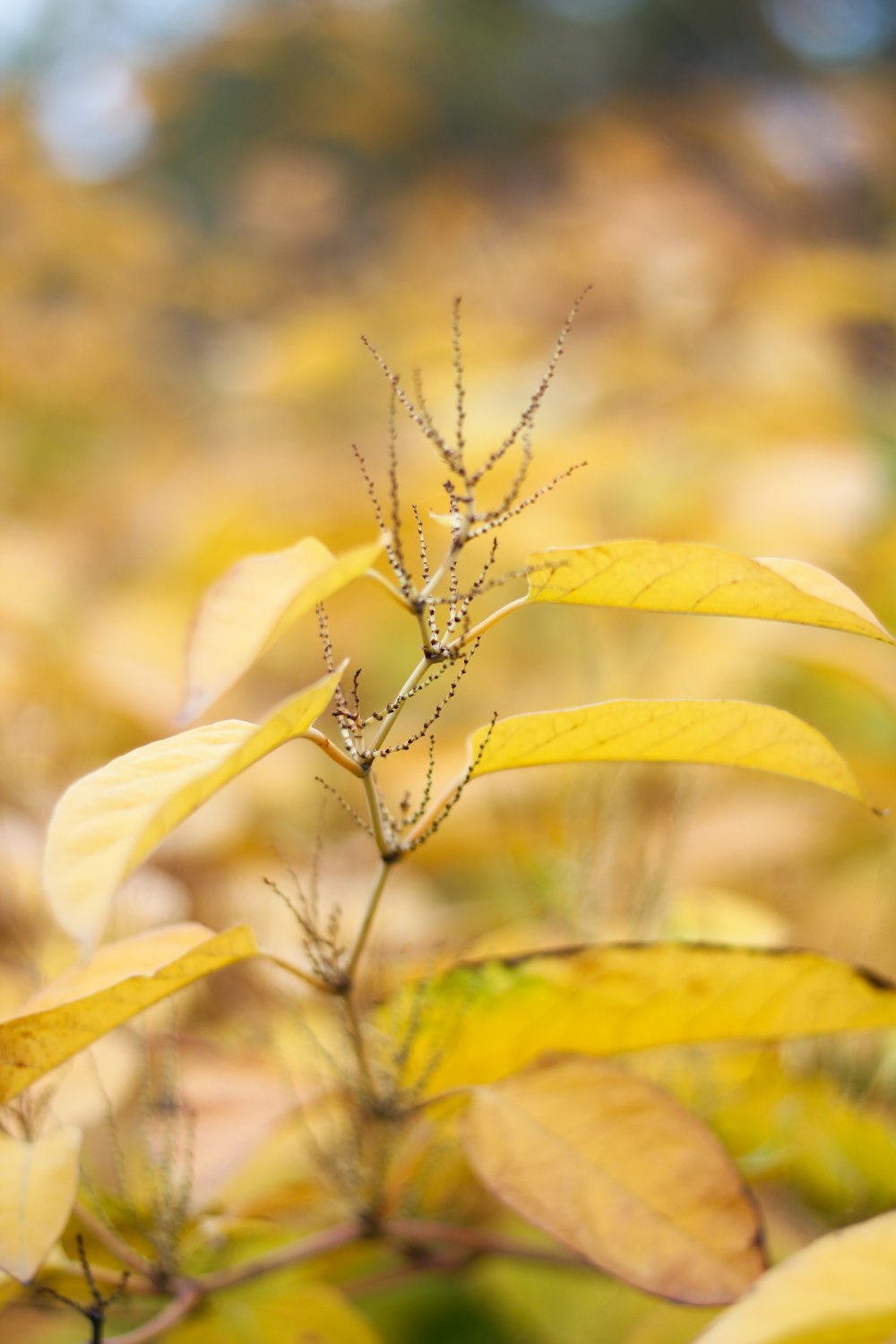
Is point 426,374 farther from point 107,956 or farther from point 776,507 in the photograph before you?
point 107,956

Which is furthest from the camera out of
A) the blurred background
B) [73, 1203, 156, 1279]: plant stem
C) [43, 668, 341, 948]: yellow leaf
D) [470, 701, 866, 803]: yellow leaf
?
the blurred background

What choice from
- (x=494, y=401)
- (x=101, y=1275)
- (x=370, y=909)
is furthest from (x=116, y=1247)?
(x=494, y=401)

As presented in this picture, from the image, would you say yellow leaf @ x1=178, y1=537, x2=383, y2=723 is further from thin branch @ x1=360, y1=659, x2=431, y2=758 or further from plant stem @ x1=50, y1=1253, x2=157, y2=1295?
plant stem @ x1=50, y1=1253, x2=157, y2=1295

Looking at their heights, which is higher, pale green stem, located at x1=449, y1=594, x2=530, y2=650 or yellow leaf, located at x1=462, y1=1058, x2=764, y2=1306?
pale green stem, located at x1=449, y1=594, x2=530, y2=650

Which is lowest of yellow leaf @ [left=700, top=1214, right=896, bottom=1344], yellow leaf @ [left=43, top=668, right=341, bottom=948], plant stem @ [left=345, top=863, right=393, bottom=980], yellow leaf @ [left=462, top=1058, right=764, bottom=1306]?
yellow leaf @ [left=462, top=1058, right=764, bottom=1306]

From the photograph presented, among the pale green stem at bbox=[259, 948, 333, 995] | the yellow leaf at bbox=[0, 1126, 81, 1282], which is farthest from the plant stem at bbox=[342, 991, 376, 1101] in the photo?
the yellow leaf at bbox=[0, 1126, 81, 1282]

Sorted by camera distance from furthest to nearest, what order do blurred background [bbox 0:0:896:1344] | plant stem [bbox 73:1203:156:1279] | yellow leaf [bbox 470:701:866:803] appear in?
blurred background [bbox 0:0:896:1344] → plant stem [bbox 73:1203:156:1279] → yellow leaf [bbox 470:701:866:803]

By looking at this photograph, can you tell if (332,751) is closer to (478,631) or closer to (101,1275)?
(478,631)
